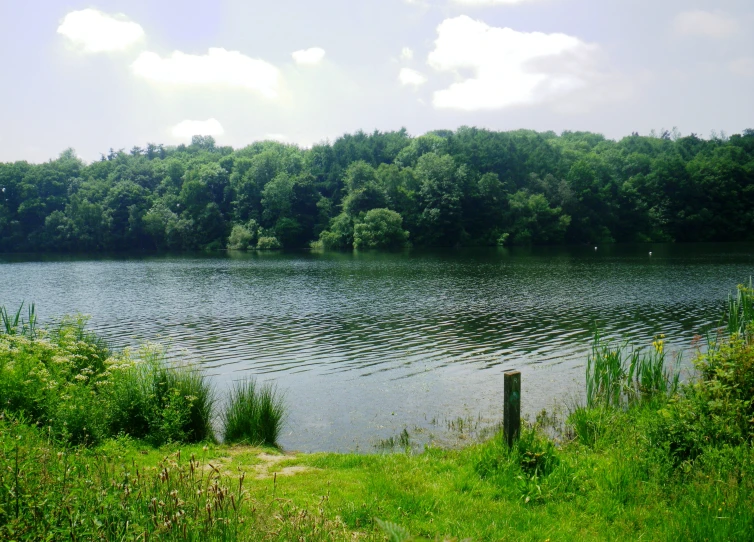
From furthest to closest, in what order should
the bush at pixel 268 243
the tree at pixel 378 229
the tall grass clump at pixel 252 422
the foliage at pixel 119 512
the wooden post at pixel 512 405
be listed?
the bush at pixel 268 243, the tree at pixel 378 229, the tall grass clump at pixel 252 422, the wooden post at pixel 512 405, the foliage at pixel 119 512

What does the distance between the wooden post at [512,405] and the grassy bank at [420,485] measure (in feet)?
0.62

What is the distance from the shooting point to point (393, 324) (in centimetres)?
2533

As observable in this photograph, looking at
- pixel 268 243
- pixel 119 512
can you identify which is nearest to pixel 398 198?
pixel 268 243

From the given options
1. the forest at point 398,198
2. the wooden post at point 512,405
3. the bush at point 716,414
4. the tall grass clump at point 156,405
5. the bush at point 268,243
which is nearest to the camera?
the bush at point 716,414

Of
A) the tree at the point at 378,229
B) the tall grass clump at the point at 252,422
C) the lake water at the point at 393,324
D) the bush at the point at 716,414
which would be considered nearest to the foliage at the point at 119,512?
the bush at the point at 716,414

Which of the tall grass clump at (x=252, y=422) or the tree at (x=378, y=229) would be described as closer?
the tall grass clump at (x=252, y=422)

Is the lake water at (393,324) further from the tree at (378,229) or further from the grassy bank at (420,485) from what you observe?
the tree at (378,229)

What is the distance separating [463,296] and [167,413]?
25.5m

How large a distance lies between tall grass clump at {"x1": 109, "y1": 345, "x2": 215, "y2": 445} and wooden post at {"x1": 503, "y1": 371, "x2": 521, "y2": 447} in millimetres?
5463

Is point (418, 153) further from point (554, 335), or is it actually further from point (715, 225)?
point (554, 335)

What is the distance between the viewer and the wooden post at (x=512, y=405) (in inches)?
291

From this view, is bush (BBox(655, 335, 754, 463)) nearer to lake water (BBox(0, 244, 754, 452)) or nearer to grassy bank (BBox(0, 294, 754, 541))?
grassy bank (BBox(0, 294, 754, 541))

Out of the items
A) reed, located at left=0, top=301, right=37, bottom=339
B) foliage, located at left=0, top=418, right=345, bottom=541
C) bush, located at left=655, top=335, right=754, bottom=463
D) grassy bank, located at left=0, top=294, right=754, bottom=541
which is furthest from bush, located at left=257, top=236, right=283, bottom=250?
foliage, located at left=0, top=418, right=345, bottom=541

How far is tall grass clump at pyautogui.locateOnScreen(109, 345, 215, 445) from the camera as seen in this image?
9883 mm
